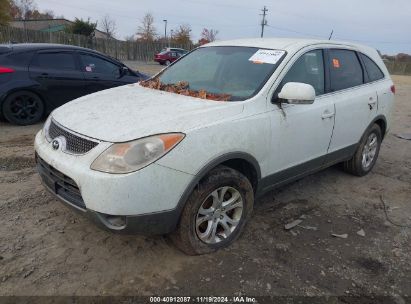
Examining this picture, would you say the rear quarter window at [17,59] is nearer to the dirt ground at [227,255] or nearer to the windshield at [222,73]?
the dirt ground at [227,255]

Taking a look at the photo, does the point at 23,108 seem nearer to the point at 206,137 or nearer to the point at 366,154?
the point at 206,137

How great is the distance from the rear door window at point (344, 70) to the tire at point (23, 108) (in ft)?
18.0

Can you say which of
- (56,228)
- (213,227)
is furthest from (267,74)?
(56,228)

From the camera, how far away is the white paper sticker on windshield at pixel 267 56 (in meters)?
3.85

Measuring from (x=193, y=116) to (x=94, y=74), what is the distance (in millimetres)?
5590

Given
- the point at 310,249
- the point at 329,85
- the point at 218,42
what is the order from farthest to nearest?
the point at 218,42 < the point at 329,85 < the point at 310,249

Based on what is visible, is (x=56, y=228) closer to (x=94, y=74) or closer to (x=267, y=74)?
(x=267, y=74)

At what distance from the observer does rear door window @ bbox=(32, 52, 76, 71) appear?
24.5 ft

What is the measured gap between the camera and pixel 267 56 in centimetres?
392

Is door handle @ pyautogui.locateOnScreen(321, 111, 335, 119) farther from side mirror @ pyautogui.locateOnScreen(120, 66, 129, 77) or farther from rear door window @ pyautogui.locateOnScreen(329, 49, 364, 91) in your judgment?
side mirror @ pyautogui.locateOnScreen(120, 66, 129, 77)

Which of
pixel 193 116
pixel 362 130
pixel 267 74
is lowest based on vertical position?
pixel 362 130

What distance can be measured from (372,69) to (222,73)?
2439mm

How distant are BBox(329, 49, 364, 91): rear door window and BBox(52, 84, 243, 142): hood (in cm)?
167

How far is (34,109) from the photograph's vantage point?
748 centimetres
